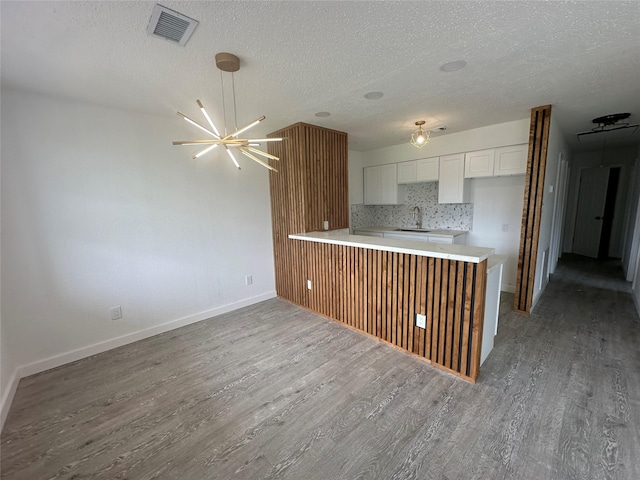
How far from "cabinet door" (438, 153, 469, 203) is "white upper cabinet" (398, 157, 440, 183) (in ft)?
0.40

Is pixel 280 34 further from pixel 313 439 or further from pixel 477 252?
pixel 313 439

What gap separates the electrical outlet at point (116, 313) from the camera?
2774 mm

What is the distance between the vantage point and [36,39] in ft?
5.14

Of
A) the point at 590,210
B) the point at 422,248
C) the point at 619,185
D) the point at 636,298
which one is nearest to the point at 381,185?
the point at 422,248

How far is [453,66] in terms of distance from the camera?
199 centimetres

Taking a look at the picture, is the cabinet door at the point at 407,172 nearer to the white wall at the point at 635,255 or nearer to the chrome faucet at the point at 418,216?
the chrome faucet at the point at 418,216

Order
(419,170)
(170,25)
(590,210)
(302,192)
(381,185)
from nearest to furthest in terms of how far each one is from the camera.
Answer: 1. (170,25)
2. (302,192)
3. (419,170)
4. (381,185)
5. (590,210)

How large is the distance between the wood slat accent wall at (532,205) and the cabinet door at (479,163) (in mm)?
612

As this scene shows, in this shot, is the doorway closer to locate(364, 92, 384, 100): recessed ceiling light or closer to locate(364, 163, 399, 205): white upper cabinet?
locate(364, 163, 399, 205): white upper cabinet

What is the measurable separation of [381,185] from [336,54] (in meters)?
3.41

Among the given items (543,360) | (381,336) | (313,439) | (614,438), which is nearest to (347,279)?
(381,336)

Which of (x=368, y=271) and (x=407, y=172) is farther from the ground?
(x=407, y=172)

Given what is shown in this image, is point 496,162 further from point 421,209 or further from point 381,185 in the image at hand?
point 381,185

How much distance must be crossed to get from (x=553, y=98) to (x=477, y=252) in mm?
1952
